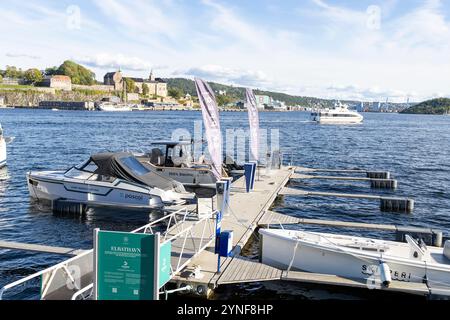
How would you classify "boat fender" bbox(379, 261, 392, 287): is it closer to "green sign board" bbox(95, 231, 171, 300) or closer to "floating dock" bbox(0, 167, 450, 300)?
"floating dock" bbox(0, 167, 450, 300)

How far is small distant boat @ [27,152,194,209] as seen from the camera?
18.8 metres

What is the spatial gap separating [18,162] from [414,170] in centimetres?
3349

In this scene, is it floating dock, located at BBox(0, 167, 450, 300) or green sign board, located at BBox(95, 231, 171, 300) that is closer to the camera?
green sign board, located at BBox(95, 231, 171, 300)

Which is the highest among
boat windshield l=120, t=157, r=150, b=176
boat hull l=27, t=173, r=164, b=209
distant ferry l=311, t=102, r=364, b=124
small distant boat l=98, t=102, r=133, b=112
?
small distant boat l=98, t=102, r=133, b=112

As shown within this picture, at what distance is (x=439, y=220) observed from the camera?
848 inches

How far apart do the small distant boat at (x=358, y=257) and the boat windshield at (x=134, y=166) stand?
27.1 ft

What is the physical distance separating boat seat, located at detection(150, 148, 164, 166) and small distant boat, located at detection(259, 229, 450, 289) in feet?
39.4

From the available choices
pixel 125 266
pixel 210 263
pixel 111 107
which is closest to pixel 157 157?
pixel 210 263

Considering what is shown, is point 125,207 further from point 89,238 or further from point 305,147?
point 305,147

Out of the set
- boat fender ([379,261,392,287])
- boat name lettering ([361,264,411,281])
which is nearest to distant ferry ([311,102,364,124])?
boat name lettering ([361,264,411,281])

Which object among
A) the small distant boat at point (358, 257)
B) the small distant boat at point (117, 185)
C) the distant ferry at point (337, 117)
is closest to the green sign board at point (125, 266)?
the small distant boat at point (358, 257)

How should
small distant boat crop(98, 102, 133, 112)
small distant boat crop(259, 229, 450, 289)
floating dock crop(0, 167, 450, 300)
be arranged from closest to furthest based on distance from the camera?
floating dock crop(0, 167, 450, 300), small distant boat crop(259, 229, 450, 289), small distant boat crop(98, 102, 133, 112)

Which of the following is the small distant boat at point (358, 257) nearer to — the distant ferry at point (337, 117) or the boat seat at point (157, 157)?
the boat seat at point (157, 157)

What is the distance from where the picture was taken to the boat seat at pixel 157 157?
23.9 meters
